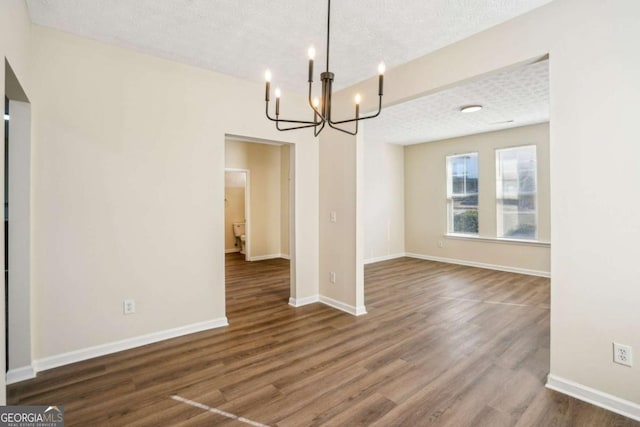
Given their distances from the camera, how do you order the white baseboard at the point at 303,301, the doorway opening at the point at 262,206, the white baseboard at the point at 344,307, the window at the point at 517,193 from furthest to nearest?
the doorway opening at the point at 262,206
the window at the point at 517,193
the white baseboard at the point at 303,301
the white baseboard at the point at 344,307

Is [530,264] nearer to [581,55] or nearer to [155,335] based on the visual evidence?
[581,55]

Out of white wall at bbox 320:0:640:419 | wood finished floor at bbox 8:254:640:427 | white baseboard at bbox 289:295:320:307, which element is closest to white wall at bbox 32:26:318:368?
wood finished floor at bbox 8:254:640:427

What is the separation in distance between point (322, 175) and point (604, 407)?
330cm

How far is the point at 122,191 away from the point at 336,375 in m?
2.44

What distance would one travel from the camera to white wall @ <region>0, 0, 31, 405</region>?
159 centimetres

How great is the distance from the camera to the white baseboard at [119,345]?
2.47m

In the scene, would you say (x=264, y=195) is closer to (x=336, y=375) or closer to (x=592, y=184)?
(x=336, y=375)

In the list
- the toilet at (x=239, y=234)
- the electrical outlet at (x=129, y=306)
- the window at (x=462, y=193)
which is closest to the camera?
the electrical outlet at (x=129, y=306)

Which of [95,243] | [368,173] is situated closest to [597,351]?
[95,243]

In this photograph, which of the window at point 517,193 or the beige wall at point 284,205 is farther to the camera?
the beige wall at point 284,205

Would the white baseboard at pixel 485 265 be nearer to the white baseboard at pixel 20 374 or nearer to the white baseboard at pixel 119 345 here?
the white baseboard at pixel 119 345

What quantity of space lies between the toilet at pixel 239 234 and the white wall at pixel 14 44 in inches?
236

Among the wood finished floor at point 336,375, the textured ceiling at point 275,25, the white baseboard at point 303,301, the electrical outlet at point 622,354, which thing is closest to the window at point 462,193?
the wood finished floor at point 336,375

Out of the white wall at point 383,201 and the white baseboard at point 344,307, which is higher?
the white wall at point 383,201
